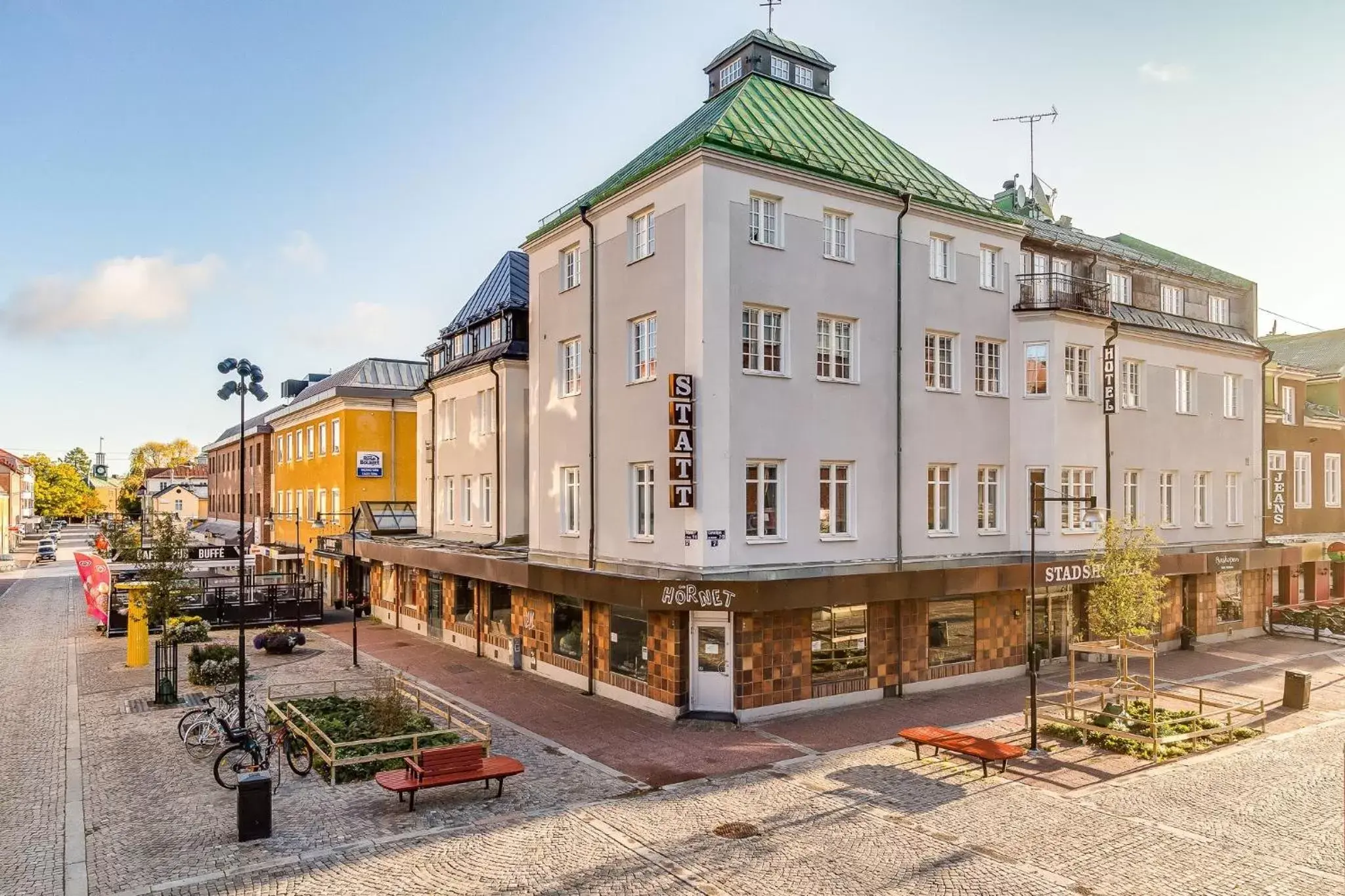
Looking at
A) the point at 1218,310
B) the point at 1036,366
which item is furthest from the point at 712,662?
the point at 1218,310

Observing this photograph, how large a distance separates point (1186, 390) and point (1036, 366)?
8582 mm

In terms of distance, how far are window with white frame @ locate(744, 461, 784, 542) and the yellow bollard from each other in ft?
61.9

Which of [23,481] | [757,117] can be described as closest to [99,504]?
[23,481]

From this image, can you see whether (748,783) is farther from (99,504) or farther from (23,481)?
(99,504)

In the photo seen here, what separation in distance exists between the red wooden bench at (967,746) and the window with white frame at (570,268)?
15.0 meters

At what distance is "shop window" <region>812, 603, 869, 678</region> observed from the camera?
21062 millimetres

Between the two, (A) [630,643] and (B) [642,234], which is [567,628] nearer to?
(A) [630,643]

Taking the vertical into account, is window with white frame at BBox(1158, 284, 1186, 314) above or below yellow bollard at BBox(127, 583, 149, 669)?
above

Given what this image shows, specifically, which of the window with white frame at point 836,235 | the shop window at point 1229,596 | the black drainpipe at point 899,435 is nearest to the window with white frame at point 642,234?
the window with white frame at point 836,235

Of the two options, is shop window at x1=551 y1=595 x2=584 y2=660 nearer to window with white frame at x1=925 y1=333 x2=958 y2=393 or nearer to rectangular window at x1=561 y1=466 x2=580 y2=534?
rectangular window at x1=561 y1=466 x2=580 y2=534

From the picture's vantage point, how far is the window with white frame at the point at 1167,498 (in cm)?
2956

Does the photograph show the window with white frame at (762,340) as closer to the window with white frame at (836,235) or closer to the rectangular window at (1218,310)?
the window with white frame at (836,235)

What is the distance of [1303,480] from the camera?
38.1 metres

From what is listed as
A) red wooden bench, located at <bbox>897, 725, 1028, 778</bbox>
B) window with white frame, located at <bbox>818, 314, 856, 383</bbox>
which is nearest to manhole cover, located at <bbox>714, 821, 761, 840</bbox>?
red wooden bench, located at <bbox>897, 725, 1028, 778</bbox>
